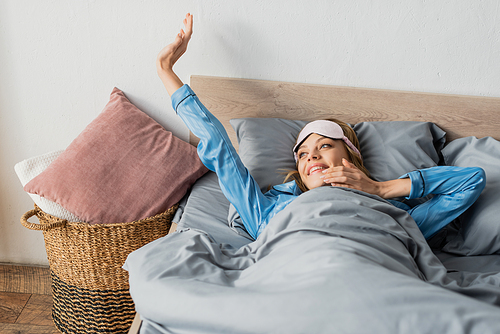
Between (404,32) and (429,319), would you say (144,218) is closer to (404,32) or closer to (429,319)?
(429,319)

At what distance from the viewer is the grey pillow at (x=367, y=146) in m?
1.42

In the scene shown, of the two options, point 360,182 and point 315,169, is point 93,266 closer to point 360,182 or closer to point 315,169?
point 315,169

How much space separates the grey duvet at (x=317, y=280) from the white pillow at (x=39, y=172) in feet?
1.70

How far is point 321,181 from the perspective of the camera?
4.02 feet

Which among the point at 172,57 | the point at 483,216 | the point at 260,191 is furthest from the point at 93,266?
the point at 483,216

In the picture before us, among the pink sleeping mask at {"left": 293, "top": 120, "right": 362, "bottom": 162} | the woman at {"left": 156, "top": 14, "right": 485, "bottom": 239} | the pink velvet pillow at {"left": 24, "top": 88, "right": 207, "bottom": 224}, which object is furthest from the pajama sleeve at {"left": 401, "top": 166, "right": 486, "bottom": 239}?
the pink velvet pillow at {"left": 24, "top": 88, "right": 207, "bottom": 224}

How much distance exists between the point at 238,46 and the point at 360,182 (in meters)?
0.79

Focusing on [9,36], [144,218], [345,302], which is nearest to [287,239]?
[345,302]

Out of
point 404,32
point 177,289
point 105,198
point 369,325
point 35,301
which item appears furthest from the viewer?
point 35,301

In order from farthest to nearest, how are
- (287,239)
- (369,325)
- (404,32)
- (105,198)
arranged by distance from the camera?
(404,32) < (105,198) < (287,239) < (369,325)

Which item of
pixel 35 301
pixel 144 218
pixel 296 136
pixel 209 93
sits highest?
pixel 209 93

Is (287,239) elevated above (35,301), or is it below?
above

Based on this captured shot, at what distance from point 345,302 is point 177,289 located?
346mm

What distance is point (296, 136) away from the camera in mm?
1535
